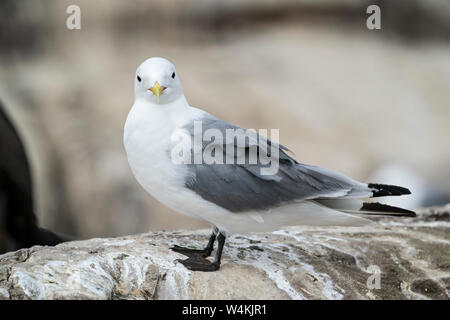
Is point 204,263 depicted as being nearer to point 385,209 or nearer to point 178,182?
point 178,182

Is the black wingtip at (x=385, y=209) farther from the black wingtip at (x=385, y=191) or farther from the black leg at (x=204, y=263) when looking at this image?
the black leg at (x=204, y=263)

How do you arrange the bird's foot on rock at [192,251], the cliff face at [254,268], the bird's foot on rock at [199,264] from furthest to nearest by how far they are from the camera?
the bird's foot on rock at [192,251] < the bird's foot on rock at [199,264] < the cliff face at [254,268]

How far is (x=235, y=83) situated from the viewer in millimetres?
6453

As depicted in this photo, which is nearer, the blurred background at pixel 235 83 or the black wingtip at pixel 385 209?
the black wingtip at pixel 385 209

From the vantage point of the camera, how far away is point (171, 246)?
2.76 metres

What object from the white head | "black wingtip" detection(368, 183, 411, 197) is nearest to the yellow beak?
the white head

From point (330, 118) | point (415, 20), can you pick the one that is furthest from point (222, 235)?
point (415, 20)

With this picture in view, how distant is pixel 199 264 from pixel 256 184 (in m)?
0.47

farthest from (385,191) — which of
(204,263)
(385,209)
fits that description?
(204,263)

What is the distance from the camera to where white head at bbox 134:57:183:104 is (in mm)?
2334

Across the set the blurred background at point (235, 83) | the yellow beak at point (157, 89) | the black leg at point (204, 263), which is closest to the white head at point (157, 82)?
the yellow beak at point (157, 89)

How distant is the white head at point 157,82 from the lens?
2.33 meters

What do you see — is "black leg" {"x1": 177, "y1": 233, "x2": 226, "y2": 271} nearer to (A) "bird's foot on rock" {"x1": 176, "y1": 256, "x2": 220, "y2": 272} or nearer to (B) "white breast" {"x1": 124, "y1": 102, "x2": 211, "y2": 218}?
(A) "bird's foot on rock" {"x1": 176, "y1": 256, "x2": 220, "y2": 272}

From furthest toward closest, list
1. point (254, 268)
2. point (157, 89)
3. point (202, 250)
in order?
point (202, 250) < point (254, 268) < point (157, 89)
